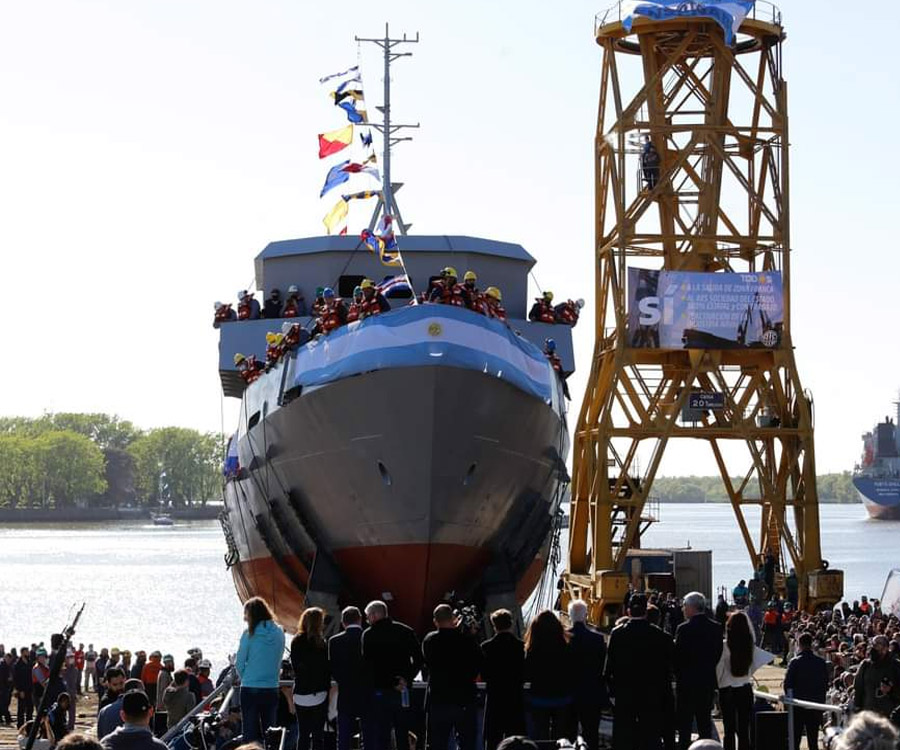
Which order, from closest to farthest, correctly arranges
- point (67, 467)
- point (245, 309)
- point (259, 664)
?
point (259, 664), point (245, 309), point (67, 467)

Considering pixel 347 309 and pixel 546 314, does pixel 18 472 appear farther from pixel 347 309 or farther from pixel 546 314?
pixel 347 309

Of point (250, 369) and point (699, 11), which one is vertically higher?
Result: point (699, 11)

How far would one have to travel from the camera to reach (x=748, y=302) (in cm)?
3600

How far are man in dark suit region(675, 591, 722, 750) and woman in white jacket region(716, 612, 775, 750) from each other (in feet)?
0.65

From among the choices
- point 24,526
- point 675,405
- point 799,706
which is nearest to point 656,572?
point 675,405

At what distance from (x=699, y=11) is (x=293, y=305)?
12.0 meters

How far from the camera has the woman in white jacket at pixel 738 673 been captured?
1277 cm

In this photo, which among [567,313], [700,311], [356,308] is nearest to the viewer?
[356,308]

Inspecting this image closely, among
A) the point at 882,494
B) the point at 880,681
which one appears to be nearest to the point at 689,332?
the point at 880,681

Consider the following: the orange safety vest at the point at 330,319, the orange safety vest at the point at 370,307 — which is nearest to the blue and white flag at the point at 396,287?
the orange safety vest at the point at 370,307

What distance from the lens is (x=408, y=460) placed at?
23.2 metres

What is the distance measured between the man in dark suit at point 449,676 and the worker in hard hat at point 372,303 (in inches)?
488

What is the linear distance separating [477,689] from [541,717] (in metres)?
0.53

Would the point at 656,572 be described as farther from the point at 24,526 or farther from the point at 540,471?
the point at 24,526
